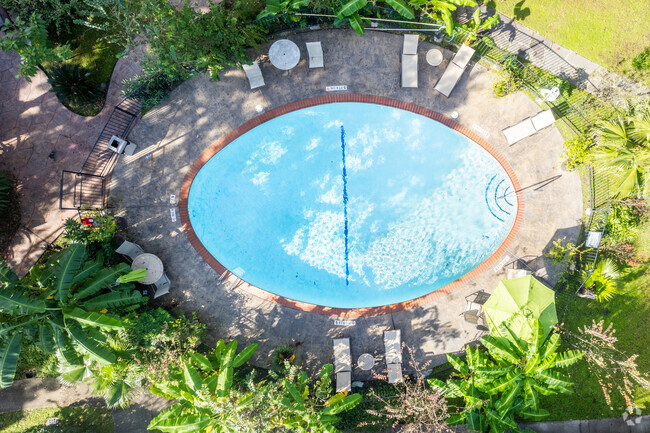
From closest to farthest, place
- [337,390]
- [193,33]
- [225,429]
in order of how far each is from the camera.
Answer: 1. [225,429]
2. [193,33]
3. [337,390]

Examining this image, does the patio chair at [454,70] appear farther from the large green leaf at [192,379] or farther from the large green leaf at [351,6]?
the large green leaf at [192,379]

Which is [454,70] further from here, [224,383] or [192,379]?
[192,379]

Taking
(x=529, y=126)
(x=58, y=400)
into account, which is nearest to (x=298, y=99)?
(x=529, y=126)

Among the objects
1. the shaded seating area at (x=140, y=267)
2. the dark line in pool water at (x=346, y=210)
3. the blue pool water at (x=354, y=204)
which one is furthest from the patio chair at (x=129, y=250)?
the dark line in pool water at (x=346, y=210)

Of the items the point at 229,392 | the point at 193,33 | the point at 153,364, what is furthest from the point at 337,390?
the point at 193,33

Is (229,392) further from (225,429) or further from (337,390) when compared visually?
(337,390)

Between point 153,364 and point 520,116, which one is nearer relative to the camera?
point 153,364
